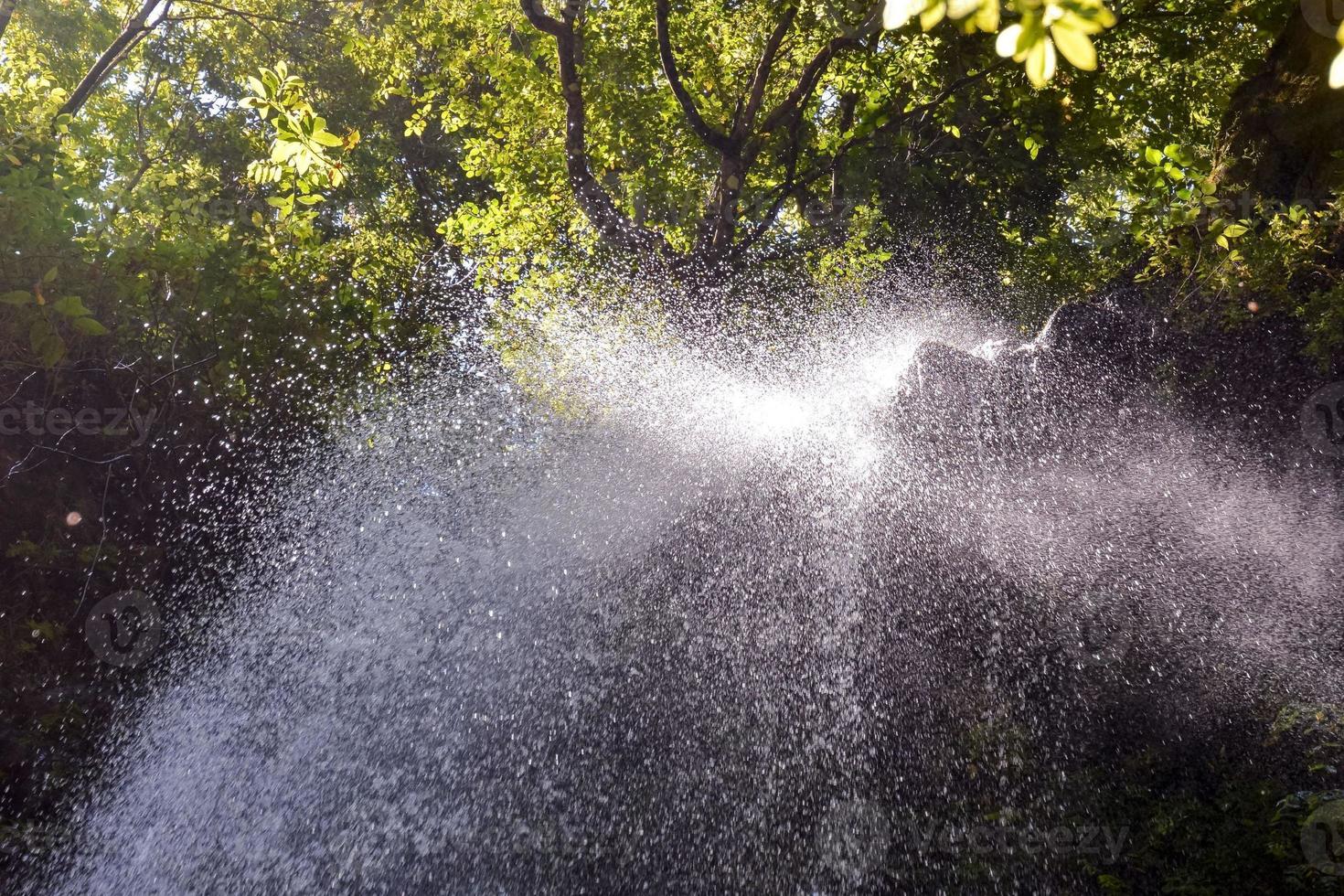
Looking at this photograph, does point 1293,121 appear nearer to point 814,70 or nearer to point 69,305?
point 814,70

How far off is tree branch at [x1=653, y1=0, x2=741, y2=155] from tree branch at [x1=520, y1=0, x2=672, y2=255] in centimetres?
85

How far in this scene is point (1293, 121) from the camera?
5.75m

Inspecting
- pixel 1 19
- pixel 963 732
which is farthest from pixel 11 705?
pixel 963 732

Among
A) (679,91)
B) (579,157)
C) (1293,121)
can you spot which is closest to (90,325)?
(579,157)

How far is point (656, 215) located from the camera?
13.2 m

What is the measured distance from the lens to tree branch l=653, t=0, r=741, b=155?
8141mm

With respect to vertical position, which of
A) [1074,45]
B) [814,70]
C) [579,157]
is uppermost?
[814,70]

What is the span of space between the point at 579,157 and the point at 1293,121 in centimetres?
610

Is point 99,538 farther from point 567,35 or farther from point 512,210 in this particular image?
point 512,210

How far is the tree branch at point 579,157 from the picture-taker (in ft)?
26.9

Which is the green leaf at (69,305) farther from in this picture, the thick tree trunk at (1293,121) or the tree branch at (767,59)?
the thick tree trunk at (1293,121)

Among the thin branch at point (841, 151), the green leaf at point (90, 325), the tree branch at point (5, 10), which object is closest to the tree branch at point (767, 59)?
the thin branch at point (841, 151)

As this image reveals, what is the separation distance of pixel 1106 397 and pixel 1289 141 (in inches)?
78.3

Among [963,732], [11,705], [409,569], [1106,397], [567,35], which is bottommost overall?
[11,705]
